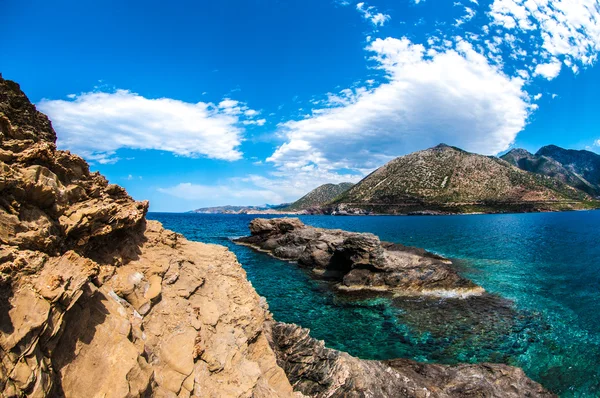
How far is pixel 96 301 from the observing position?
23.5ft

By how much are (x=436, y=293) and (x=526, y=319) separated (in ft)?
24.6

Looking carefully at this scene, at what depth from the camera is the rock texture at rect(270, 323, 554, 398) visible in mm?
11828

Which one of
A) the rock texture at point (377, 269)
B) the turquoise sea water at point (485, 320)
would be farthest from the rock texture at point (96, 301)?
the rock texture at point (377, 269)

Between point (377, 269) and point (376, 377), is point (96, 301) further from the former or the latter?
point (377, 269)

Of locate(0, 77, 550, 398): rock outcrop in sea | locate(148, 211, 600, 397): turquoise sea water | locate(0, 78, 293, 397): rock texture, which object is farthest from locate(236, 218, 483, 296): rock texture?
locate(0, 78, 293, 397): rock texture

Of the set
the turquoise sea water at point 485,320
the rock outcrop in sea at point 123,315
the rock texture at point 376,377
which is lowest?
the turquoise sea water at point 485,320

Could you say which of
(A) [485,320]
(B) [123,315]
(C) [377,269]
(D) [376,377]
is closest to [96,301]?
(B) [123,315]

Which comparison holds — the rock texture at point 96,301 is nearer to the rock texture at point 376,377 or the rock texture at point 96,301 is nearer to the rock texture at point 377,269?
the rock texture at point 376,377

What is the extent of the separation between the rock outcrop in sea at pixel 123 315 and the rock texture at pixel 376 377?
0.05 m

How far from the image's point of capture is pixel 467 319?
2352cm

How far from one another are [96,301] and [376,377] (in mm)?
10745

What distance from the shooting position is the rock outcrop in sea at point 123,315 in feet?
18.1

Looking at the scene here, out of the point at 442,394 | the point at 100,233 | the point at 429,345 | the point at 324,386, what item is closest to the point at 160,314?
the point at 100,233

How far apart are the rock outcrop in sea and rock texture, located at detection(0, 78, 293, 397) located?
1.0 inches
